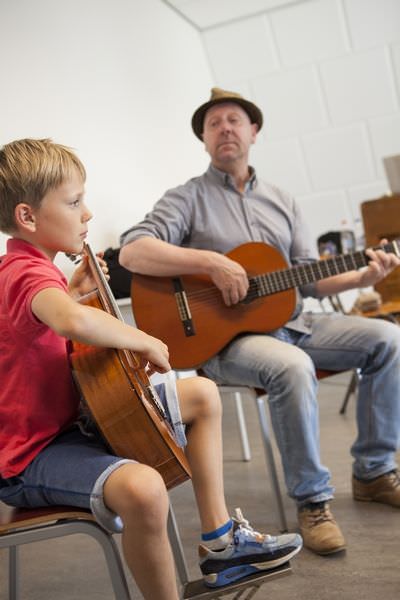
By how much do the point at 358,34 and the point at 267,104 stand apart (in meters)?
0.77

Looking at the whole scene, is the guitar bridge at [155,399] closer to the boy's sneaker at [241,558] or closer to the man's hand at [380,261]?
the boy's sneaker at [241,558]

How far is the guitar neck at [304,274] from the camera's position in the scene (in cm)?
253

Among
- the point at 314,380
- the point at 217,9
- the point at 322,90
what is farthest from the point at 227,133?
the point at 322,90

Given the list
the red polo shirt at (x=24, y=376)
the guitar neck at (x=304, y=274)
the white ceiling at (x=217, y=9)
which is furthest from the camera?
the white ceiling at (x=217, y=9)

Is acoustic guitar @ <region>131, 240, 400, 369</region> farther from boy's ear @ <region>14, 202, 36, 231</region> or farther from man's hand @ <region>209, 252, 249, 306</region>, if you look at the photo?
boy's ear @ <region>14, 202, 36, 231</region>

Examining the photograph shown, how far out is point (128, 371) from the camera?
1.49 meters

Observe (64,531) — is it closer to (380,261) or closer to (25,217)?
(25,217)

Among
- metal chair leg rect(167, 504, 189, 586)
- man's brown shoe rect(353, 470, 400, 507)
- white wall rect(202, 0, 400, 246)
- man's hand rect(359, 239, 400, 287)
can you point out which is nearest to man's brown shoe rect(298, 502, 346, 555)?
man's brown shoe rect(353, 470, 400, 507)

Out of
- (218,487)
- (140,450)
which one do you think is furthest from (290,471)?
(140,450)

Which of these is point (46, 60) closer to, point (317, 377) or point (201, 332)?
point (201, 332)

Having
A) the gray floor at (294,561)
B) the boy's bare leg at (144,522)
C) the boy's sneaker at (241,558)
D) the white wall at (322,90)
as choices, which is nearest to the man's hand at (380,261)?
the gray floor at (294,561)

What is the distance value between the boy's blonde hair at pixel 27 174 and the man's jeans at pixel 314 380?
0.96m

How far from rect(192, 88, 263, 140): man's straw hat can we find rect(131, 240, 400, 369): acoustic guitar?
→ 1.99ft

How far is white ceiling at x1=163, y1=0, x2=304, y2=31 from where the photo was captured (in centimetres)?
507
